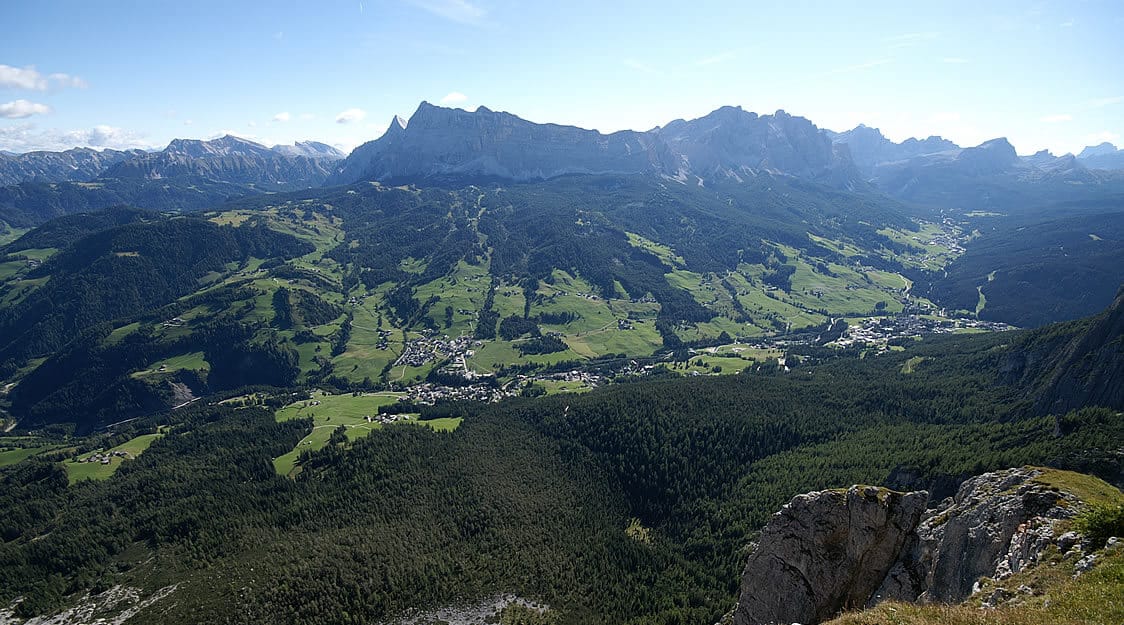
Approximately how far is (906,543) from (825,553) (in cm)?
641

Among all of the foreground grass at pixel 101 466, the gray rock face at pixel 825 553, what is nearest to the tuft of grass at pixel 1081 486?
the gray rock face at pixel 825 553

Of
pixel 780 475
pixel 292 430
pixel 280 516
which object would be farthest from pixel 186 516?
pixel 780 475

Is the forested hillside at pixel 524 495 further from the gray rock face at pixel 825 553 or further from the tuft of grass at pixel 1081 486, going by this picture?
the gray rock face at pixel 825 553

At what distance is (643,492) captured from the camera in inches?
5389

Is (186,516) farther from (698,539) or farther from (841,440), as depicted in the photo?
(841,440)

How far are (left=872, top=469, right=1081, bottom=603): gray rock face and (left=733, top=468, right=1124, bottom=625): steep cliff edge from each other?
0.23 feet

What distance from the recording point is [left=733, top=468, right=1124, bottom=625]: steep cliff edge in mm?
34031

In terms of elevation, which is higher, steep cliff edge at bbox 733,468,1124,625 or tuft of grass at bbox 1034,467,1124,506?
tuft of grass at bbox 1034,467,1124,506

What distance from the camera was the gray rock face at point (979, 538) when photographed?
33156 mm

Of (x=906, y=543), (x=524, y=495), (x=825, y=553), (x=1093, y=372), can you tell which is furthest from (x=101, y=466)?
(x=1093, y=372)

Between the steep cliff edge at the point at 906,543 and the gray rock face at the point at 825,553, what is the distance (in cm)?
8

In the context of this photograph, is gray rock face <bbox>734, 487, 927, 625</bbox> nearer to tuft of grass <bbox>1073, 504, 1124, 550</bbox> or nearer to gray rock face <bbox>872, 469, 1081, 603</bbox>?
gray rock face <bbox>872, 469, 1081, 603</bbox>

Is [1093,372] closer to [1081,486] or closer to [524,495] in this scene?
[1081,486]

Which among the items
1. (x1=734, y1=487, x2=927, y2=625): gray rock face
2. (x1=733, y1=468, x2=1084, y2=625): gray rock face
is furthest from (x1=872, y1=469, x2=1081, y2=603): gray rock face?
(x1=734, y1=487, x2=927, y2=625): gray rock face
